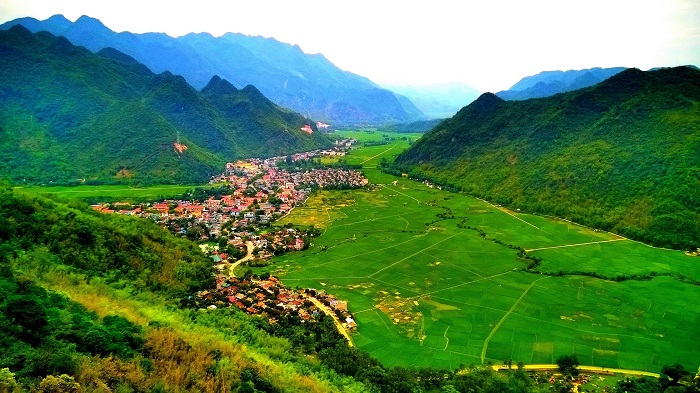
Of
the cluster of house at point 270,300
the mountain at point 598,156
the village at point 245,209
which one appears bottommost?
the cluster of house at point 270,300

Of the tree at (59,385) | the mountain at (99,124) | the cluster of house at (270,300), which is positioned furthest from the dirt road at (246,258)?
the mountain at (99,124)

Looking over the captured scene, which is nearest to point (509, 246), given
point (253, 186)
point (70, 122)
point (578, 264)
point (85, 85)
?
point (578, 264)

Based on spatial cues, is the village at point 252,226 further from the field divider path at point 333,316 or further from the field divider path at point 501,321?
the field divider path at point 501,321

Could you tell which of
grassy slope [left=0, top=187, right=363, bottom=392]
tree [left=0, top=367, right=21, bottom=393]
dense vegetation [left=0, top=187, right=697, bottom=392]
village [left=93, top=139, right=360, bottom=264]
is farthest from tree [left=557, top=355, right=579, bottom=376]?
village [left=93, top=139, right=360, bottom=264]

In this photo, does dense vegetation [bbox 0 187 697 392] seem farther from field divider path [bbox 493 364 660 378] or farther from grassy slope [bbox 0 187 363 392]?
field divider path [bbox 493 364 660 378]

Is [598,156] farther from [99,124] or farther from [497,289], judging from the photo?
[99,124]

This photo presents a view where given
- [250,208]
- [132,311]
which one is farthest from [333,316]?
[250,208]
